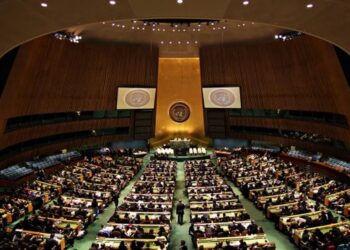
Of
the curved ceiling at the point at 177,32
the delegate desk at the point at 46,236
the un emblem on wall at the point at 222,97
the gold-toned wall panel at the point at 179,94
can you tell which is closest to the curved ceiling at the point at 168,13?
the delegate desk at the point at 46,236

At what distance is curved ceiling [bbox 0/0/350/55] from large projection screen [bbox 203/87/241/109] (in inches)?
883

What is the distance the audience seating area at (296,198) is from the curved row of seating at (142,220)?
4.50 metres

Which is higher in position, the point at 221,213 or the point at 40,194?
the point at 40,194

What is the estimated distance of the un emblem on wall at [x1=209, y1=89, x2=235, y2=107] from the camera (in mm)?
30078

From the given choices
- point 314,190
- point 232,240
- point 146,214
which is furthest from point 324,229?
point 146,214

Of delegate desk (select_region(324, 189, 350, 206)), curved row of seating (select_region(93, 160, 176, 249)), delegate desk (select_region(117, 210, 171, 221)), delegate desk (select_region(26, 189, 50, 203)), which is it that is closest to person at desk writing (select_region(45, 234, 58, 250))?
curved row of seating (select_region(93, 160, 176, 249))

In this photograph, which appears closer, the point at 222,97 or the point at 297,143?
the point at 297,143

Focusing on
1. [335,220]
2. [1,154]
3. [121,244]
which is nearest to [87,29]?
[1,154]

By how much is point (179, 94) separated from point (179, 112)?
1.98m

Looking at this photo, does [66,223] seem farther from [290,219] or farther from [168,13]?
[168,13]

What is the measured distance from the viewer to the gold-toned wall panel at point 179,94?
118ft

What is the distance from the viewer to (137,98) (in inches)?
1196

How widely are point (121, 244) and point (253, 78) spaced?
21389 millimetres

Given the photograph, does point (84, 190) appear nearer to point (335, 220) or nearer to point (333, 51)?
point (335, 220)
